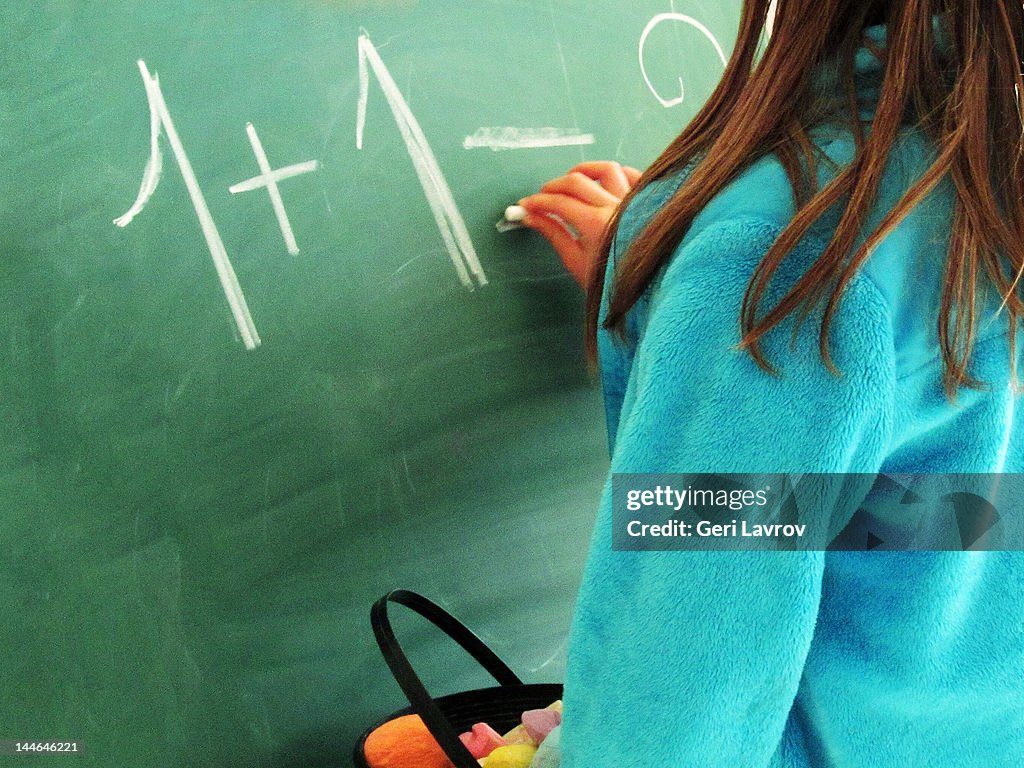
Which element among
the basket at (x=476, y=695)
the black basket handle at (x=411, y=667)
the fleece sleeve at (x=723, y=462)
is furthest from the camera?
the basket at (x=476, y=695)

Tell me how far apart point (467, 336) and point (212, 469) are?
0.28 metres

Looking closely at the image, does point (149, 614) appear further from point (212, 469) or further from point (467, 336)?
point (467, 336)

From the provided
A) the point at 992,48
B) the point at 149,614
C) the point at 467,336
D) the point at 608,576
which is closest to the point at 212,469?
the point at 149,614

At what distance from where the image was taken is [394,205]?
2.94ft

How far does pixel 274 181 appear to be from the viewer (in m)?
0.82

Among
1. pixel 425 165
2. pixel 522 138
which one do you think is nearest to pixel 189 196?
pixel 425 165

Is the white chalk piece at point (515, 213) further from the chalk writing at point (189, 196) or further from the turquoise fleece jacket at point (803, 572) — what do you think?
the turquoise fleece jacket at point (803, 572)

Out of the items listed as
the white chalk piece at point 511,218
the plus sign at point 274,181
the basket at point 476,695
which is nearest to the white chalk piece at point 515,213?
the white chalk piece at point 511,218

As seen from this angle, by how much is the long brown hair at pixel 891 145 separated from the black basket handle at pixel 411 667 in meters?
0.36

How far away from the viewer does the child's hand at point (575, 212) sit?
958 mm

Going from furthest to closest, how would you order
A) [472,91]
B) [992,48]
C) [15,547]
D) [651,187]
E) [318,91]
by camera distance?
[472,91] < [318,91] < [15,547] < [651,187] < [992,48]

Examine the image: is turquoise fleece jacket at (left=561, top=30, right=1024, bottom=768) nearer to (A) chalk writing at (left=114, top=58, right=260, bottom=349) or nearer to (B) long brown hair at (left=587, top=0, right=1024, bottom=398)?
(B) long brown hair at (left=587, top=0, right=1024, bottom=398)

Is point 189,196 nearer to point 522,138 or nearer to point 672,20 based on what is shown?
point 522,138

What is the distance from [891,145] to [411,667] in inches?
19.3
